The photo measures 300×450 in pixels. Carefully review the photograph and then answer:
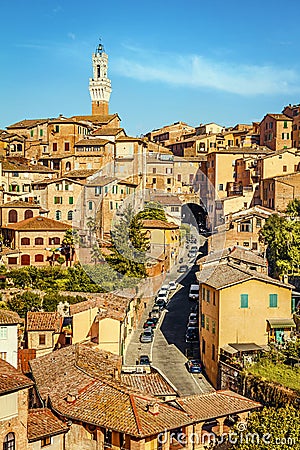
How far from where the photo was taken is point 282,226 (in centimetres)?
3906

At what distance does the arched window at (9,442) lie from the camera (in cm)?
1588

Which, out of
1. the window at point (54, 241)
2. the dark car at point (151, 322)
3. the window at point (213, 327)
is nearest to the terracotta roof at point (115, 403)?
the window at point (213, 327)

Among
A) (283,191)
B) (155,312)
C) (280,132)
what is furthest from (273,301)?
(280,132)

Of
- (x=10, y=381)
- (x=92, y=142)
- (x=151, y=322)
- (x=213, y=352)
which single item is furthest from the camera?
(x=92, y=142)

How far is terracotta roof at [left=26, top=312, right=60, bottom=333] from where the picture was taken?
1106 inches

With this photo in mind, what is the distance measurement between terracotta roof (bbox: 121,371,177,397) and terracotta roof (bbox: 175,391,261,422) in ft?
5.04

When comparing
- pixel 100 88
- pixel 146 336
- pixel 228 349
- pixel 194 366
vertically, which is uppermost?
pixel 100 88

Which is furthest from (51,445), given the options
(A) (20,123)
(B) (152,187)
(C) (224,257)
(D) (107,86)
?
(D) (107,86)

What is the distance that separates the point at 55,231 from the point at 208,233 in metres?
13.1

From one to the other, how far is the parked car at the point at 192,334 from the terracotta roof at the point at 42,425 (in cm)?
1300

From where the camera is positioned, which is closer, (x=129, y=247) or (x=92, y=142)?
(x=129, y=247)

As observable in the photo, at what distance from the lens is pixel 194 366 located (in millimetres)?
26719

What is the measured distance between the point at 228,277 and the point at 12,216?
20.4 metres

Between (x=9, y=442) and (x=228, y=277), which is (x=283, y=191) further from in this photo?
(x=9, y=442)
